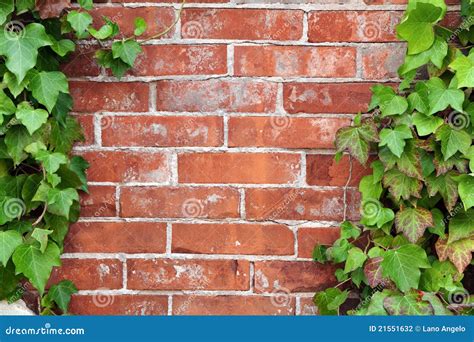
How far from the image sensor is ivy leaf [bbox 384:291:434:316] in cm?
137

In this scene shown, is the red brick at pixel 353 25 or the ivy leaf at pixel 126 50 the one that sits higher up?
the red brick at pixel 353 25

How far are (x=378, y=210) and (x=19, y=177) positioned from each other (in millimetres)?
817

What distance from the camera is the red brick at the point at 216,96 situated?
148 centimetres

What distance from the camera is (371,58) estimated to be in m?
1.47

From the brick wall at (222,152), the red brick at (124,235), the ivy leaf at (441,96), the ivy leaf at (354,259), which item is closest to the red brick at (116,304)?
the brick wall at (222,152)

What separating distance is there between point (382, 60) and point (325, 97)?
156mm

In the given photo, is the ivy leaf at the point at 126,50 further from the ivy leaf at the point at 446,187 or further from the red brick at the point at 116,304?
the ivy leaf at the point at 446,187

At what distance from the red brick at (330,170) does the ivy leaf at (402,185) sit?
0.08 metres

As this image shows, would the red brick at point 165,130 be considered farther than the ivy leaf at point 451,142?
Yes

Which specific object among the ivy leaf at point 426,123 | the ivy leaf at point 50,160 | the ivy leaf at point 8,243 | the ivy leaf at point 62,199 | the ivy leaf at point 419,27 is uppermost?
the ivy leaf at point 419,27

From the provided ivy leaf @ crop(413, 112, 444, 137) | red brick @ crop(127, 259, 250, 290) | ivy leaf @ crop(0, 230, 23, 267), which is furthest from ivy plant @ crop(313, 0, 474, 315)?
ivy leaf @ crop(0, 230, 23, 267)

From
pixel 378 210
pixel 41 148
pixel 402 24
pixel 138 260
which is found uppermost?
pixel 402 24

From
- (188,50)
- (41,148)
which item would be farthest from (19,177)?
(188,50)

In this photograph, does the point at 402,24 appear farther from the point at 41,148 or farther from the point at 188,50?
the point at 41,148
